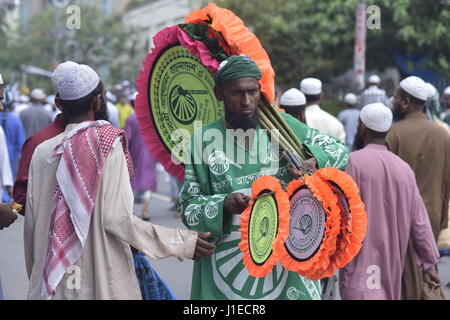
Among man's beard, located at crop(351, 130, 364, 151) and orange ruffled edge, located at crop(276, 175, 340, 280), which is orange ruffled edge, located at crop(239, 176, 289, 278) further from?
man's beard, located at crop(351, 130, 364, 151)

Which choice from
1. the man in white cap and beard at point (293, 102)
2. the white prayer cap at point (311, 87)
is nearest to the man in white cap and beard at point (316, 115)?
the white prayer cap at point (311, 87)

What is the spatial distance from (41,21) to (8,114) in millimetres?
Answer: 34382

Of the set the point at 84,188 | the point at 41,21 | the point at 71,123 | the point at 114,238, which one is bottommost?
the point at 114,238

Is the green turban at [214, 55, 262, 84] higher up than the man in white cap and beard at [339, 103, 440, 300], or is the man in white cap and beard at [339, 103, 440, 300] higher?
the green turban at [214, 55, 262, 84]

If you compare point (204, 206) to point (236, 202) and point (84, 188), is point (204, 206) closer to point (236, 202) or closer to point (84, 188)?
point (236, 202)

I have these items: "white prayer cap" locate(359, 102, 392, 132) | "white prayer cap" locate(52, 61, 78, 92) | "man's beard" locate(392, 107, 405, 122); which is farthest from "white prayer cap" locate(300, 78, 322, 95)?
"white prayer cap" locate(52, 61, 78, 92)

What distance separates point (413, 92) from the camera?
6.70 metres

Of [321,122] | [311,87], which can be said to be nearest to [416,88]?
[321,122]

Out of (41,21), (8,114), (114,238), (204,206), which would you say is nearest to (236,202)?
(204,206)

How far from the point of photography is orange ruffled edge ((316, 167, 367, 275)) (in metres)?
3.80

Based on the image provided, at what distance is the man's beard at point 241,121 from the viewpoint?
13.6 feet

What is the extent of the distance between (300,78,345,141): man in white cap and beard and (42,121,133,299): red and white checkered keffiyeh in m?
5.09

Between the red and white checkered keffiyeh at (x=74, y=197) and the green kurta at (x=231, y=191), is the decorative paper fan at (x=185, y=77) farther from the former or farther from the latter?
the red and white checkered keffiyeh at (x=74, y=197)

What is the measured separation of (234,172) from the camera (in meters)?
4.16
